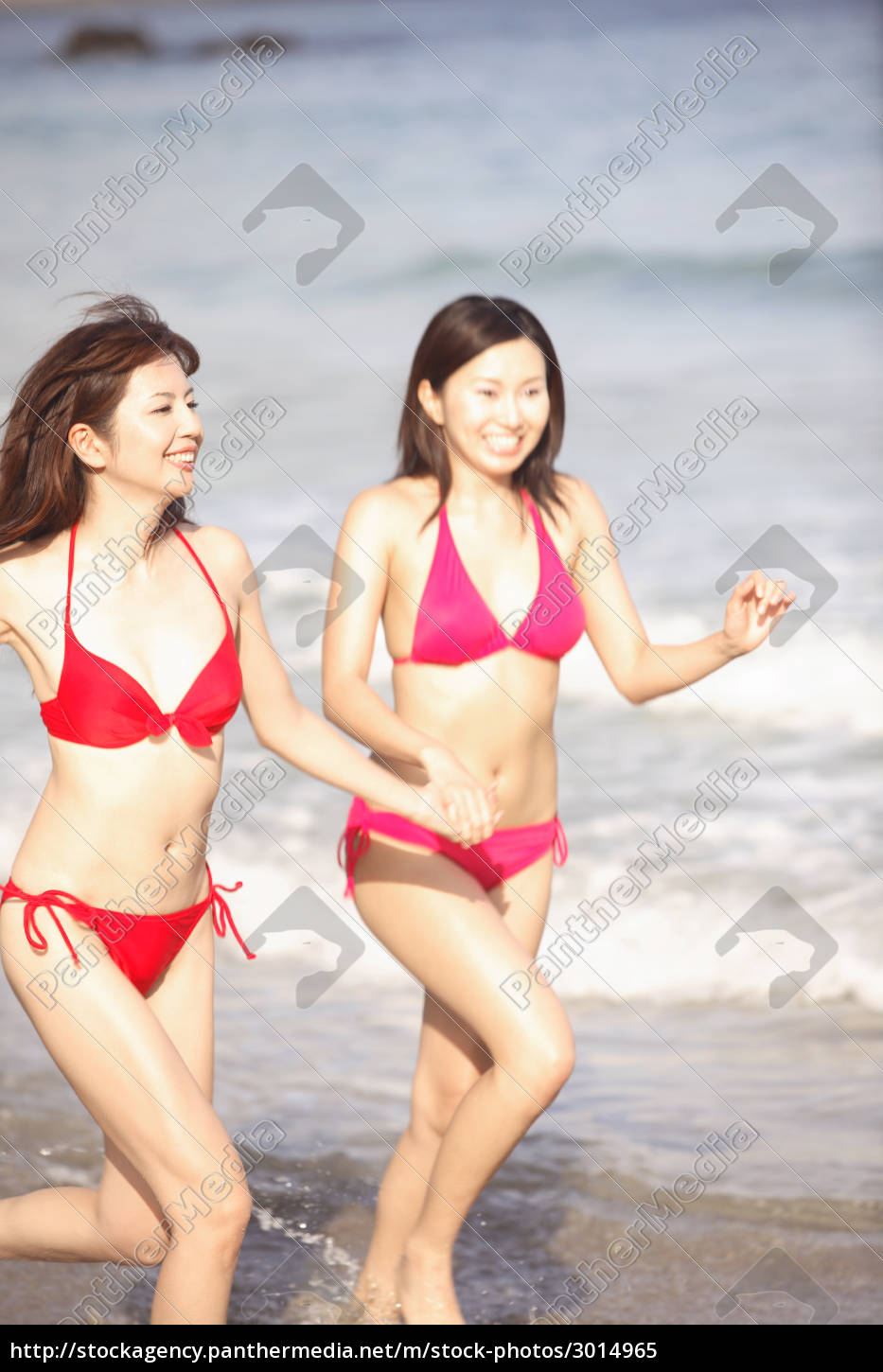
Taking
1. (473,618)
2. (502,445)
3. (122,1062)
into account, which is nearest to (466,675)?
(473,618)

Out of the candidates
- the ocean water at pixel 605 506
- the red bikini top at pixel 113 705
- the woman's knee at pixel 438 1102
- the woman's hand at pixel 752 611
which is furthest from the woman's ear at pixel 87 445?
the ocean water at pixel 605 506

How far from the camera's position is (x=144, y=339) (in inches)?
134

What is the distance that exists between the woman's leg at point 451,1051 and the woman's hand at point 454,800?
0.83ft

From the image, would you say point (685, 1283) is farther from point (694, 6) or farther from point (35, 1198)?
point (694, 6)

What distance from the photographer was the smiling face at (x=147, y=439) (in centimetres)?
335

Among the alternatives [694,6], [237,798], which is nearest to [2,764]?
[237,798]

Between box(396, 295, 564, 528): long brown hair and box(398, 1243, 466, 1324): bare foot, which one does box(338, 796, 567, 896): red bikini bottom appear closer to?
box(396, 295, 564, 528): long brown hair

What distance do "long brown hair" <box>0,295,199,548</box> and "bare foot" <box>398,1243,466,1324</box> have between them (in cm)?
198

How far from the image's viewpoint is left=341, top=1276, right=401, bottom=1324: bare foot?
4.04 meters

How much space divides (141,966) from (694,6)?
27870 mm

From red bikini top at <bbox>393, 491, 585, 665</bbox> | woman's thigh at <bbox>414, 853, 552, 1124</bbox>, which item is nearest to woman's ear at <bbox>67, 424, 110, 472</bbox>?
red bikini top at <bbox>393, 491, 585, 665</bbox>

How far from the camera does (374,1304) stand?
13.3ft

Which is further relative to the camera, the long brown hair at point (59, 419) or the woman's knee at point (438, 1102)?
the woman's knee at point (438, 1102)

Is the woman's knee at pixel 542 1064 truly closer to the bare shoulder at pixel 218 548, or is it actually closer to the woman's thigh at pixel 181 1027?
the woman's thigh at pixel 181 1027
